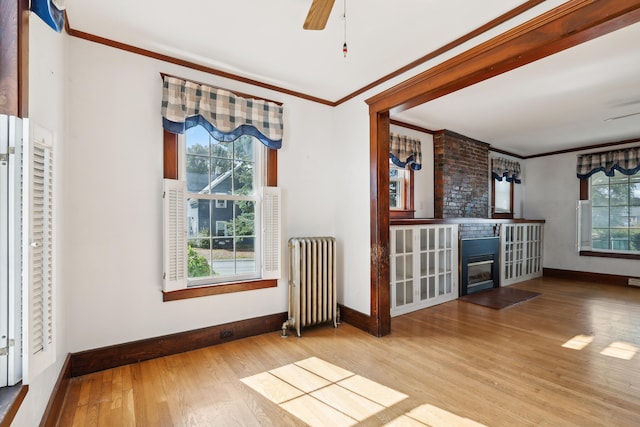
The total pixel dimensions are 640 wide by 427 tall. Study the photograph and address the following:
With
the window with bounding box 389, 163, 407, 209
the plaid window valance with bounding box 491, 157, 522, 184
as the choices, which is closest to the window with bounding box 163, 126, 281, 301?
the window with bounding box 389, 163, 407, 209

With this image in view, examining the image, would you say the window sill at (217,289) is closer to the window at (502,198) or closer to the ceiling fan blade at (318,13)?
the ceiling fan blade at (318,13)

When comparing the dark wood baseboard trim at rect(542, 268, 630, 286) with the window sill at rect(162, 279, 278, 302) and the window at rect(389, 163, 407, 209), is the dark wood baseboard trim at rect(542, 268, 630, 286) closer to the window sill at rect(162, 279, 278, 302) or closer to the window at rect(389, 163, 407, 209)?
the window at rect(389, 163, 407, 209)

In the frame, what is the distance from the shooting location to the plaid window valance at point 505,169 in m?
5.84

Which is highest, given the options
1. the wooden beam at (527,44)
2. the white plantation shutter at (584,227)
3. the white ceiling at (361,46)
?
the white ceiling at (361,46)

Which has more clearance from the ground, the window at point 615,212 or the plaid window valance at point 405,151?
the plaid window valance at point 405,151

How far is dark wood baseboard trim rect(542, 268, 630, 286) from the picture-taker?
17.9 ft

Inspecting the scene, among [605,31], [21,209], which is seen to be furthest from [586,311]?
[21,209]

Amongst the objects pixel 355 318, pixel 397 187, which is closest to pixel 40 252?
pixel 355 318

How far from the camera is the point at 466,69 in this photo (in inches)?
91.2

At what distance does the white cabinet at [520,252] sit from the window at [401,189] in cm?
202

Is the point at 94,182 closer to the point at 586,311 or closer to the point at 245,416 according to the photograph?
the point at 245,416

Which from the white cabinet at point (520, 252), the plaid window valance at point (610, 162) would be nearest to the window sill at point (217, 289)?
the white cabinet at point (520, 252)

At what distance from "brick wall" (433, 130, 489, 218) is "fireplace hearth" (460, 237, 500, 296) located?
1.68ft

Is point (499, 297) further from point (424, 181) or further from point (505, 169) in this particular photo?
point (505, 169)
